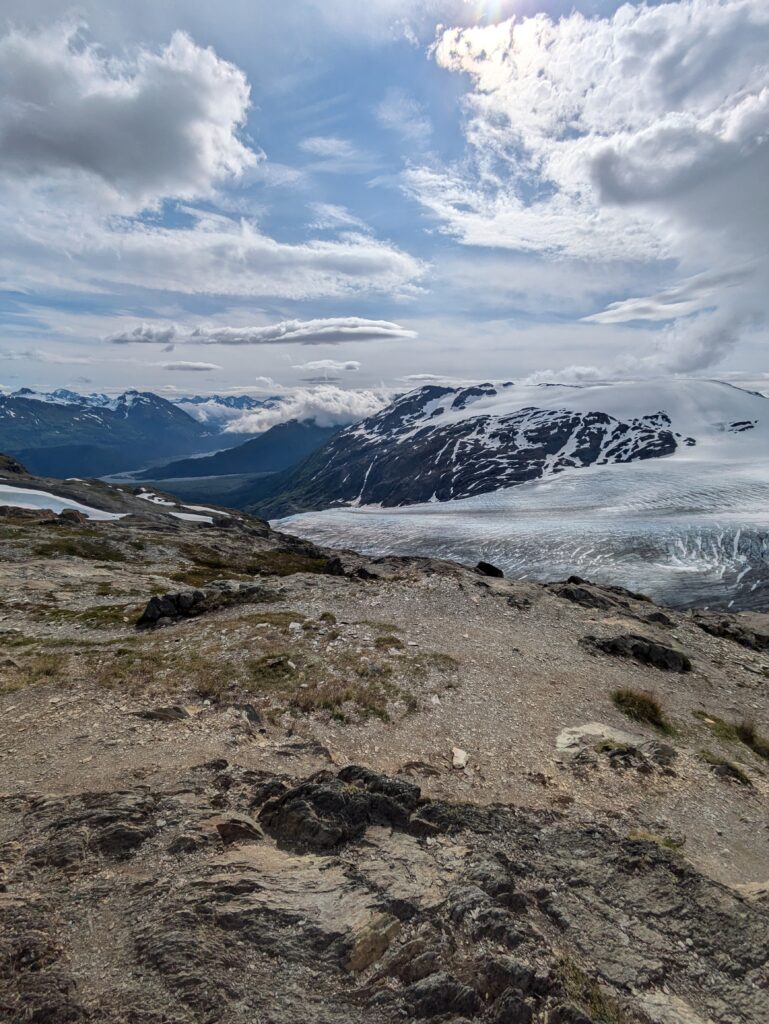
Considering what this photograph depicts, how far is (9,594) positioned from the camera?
34.5 meters

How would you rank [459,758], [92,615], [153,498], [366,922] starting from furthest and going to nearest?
1. [153,498]
2. [92,615]
3. [459,758]
4. [366,922]

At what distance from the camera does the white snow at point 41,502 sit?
321 ft

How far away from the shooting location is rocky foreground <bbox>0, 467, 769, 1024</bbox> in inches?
312

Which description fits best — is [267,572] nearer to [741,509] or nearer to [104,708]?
[104,708]

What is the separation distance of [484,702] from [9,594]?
107 ft

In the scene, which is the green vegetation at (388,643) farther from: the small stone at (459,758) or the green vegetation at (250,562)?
the green vegetation at (250,562)

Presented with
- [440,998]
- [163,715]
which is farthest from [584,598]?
[440,998]

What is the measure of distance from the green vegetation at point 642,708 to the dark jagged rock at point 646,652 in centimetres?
652

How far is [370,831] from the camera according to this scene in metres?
11.5

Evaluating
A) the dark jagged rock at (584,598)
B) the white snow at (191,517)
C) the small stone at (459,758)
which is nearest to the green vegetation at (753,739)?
the small stone at (459,758)

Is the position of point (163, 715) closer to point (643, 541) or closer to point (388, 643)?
point (388, 643)

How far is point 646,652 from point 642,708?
27.8 feet

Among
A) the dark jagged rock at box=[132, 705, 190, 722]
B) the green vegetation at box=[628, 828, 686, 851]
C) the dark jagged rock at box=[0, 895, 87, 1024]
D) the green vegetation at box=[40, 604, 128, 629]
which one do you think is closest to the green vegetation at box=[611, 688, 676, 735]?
the green vegetation at box=[628, 828, 686, 851]

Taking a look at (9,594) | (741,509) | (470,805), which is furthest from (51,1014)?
(741,509)
